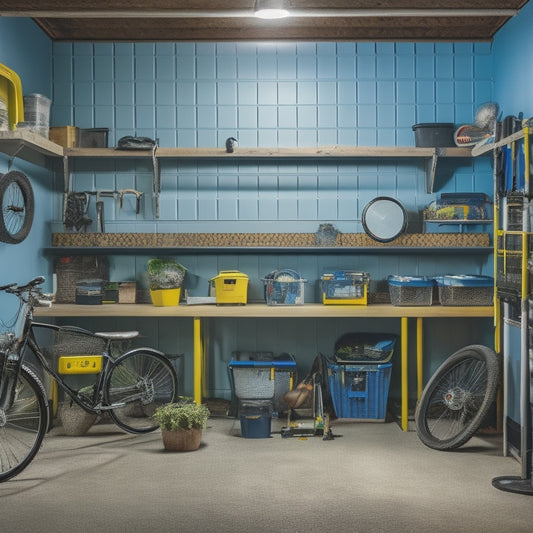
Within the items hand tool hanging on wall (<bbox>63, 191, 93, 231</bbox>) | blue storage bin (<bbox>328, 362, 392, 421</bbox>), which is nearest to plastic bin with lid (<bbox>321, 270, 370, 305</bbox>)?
blue storage bin (<bbox>328, 362, 392, 421</bbox>)

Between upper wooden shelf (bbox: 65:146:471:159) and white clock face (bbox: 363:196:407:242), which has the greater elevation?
upper wooden shelf (bbox: 65:146:471:159)

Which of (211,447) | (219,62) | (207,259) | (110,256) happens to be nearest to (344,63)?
(219,62)

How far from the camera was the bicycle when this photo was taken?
403 centimetres

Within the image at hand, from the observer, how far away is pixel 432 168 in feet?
18.8

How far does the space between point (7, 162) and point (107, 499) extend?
8.57 feet

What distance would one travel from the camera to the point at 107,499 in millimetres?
3707

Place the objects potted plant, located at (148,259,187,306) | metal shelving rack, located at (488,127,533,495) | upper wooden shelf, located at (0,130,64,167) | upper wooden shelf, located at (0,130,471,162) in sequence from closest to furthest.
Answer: metal shelving rack, located at (488,127,533,495)
upper wooden shelf, located at (0,130,64,167)
potted plant, located at (148,259,187,306)
upper wooden shelf, located at (0,130,471,162)

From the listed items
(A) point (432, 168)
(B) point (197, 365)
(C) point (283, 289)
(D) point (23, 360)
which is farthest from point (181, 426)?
(A) point (432, 168)

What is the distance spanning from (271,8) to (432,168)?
7.36ft

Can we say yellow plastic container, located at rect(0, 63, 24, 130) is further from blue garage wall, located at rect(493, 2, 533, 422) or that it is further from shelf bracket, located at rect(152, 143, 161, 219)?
blue garage wall, located at rect(493, 2, 533, 422)

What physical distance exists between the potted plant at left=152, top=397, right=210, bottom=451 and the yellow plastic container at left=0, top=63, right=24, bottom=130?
2.38 metres

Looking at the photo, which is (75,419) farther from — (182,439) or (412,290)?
(412,290)

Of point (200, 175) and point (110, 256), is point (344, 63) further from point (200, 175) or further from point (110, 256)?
point (110, 256)

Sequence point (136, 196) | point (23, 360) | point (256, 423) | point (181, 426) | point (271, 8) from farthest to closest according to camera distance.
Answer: point (136, 196) < point (256, 423) < point (181, 426) < point (23, 360) < point (271, 8)
